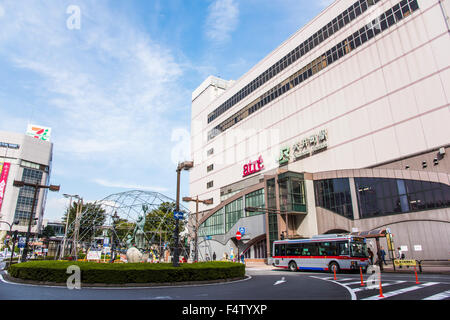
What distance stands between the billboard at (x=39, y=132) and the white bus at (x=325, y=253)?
108675 mm

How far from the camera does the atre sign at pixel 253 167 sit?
5120cm

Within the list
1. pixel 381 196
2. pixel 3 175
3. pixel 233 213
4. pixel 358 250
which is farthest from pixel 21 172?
pixel 358 250

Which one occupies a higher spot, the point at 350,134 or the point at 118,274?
Answer: the point at 350,134

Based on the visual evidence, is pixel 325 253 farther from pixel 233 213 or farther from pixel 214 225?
pixel 214 225

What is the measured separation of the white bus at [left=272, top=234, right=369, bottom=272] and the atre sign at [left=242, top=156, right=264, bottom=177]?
23.9 metres

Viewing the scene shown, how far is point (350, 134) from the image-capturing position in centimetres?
3712

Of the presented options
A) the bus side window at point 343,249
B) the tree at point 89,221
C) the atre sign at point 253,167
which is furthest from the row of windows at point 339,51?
the tree at point 89,221

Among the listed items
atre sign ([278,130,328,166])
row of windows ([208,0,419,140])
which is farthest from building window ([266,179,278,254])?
row of windows ([208,0,419,140])

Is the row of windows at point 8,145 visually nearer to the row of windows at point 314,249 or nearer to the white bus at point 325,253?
the row of windows at point 314,249

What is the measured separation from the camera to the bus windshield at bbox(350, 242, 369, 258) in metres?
22.4

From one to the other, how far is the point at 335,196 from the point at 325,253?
1505 cm

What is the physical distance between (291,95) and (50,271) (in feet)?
140

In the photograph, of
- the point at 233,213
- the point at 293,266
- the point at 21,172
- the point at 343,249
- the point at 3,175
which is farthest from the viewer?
the point at 21,172

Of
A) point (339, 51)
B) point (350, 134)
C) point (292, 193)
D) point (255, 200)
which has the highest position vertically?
point (339, 51)
